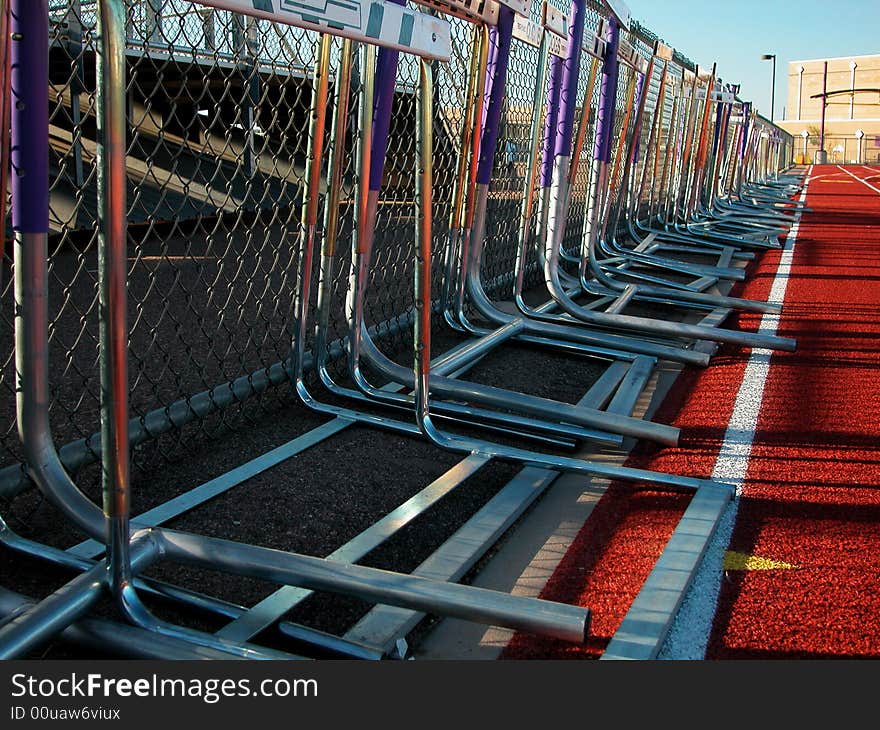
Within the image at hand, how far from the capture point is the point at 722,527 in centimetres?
260

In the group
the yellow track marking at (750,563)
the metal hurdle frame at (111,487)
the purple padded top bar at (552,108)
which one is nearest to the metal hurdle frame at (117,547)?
the metal hurdle frame at (111,487)

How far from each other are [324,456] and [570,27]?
290 centimetres

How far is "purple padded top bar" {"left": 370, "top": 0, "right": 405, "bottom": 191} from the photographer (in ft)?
10.3

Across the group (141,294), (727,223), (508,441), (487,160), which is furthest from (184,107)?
(508,441)

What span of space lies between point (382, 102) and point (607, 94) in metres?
2.91

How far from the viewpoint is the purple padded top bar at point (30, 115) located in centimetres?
168

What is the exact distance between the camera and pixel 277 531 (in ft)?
8.19

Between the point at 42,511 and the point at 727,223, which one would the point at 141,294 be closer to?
the point at 42,511

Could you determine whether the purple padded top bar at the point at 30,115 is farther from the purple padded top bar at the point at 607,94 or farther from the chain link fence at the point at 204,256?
the purple padded top bar at the point at 607,94

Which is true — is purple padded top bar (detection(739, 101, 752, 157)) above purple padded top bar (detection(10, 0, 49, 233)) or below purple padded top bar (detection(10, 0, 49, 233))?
above

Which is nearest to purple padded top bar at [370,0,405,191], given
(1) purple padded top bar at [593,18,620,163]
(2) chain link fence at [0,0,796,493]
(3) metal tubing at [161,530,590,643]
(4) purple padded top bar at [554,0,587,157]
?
(2) chain link fence at [0,0,796,493]

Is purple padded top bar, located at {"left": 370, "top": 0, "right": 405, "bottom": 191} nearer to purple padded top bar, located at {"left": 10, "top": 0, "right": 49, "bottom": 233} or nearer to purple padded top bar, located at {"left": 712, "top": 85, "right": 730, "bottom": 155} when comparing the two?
purple padded top bar, located at {"left": 10, "top": 0, "right": 49, "bottom": 233}

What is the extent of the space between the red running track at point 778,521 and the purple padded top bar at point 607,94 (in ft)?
5.60

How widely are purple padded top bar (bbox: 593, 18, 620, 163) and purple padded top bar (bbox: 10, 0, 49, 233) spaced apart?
4412 millimetres
